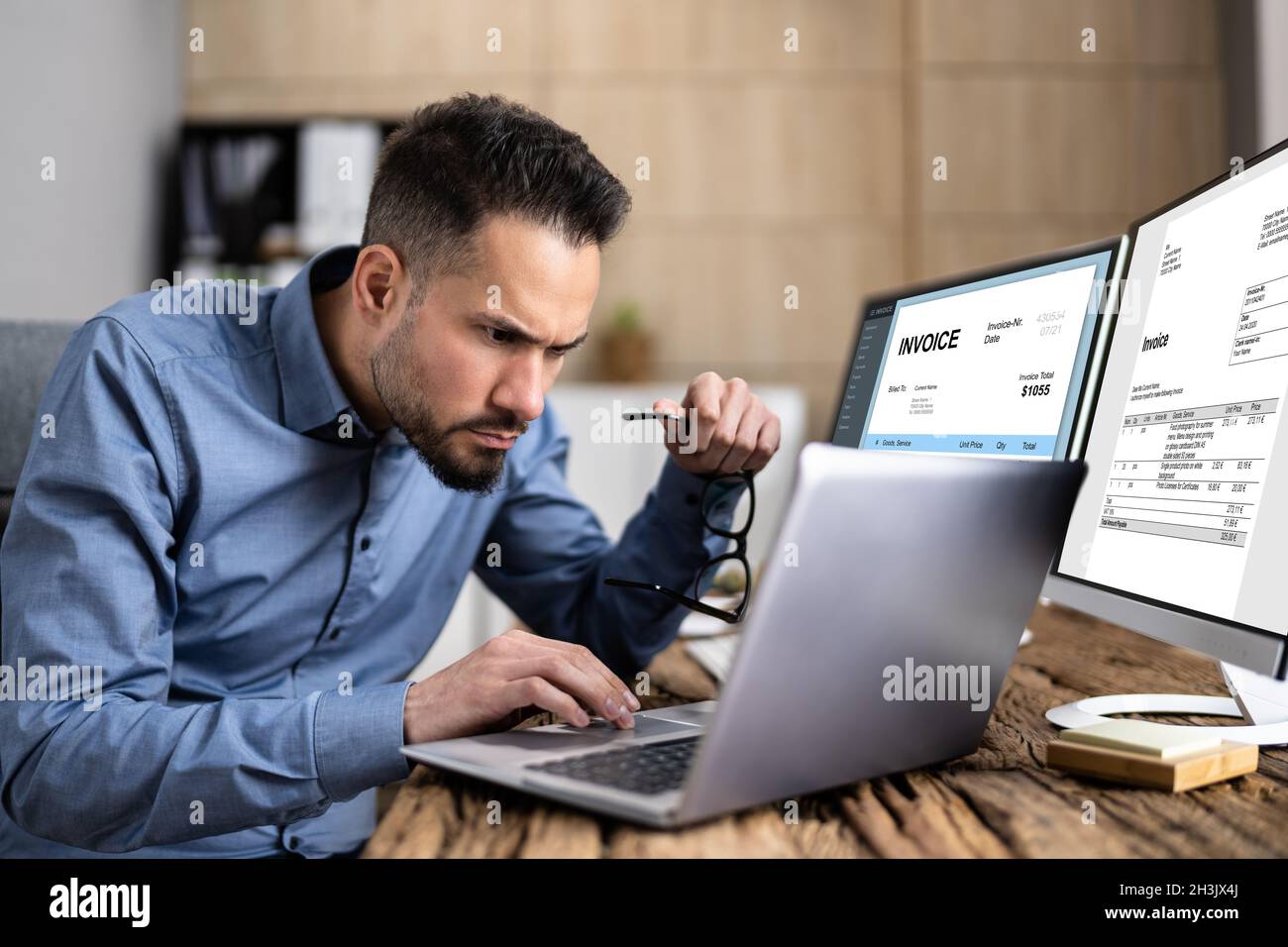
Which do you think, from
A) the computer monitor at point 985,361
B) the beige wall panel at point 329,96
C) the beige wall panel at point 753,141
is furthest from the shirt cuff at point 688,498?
the beige wall panel at point 329,96

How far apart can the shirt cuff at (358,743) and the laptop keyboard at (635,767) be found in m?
0.13

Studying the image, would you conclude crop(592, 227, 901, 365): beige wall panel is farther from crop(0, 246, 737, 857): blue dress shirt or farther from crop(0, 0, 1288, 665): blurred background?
crop(0, 246, 737, 857): blue dress shirt

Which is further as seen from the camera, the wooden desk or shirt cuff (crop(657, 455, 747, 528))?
shirt cuff (crop(657, 455, 747, 528))

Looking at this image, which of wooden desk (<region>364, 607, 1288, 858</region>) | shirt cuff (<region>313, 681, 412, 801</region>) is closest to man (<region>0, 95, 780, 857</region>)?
shirt cuff (<region>313, 681, 412, 801</region>)

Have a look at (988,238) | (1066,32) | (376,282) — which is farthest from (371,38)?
(376,282)

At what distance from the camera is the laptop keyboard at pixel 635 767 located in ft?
1.80

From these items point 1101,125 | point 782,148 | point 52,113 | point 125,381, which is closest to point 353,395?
point 125,381

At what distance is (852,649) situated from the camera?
0.54 meters

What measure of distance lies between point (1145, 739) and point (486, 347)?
643 millimetres

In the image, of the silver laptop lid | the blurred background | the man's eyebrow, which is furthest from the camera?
the blurred background

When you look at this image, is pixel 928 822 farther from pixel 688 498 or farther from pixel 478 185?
pixel 478 185

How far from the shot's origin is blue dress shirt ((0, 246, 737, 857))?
700 millimetres

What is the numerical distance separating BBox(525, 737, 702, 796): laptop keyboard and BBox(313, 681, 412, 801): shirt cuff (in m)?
0.13

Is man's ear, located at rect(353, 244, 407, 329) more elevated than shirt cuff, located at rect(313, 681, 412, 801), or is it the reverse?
man's ear, located at rect(353, 244, 407, 329)
